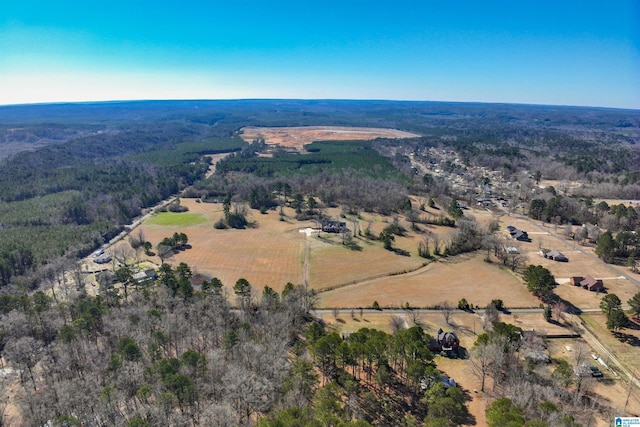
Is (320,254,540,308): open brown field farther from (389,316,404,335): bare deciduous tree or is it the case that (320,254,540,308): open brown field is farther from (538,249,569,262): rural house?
(538,249,569,262): rural house

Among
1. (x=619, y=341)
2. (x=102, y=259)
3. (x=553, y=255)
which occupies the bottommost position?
(x=619, y=341)

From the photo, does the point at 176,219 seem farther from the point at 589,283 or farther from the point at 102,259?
the point at 589,283

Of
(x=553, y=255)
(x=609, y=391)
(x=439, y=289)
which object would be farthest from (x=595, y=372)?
(x=553, y=255)

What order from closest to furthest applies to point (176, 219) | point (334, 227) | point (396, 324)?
point (396, 324) < point (334, 227) < point (176, 219)

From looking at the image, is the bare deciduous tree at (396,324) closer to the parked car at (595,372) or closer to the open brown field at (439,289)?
the open brown field at (439,289)

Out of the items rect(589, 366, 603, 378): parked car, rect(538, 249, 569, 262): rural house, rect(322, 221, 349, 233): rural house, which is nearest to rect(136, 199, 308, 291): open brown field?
rect(322, 221, 349, 233): rural house

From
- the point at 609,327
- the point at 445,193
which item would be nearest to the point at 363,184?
the point at 445,193
